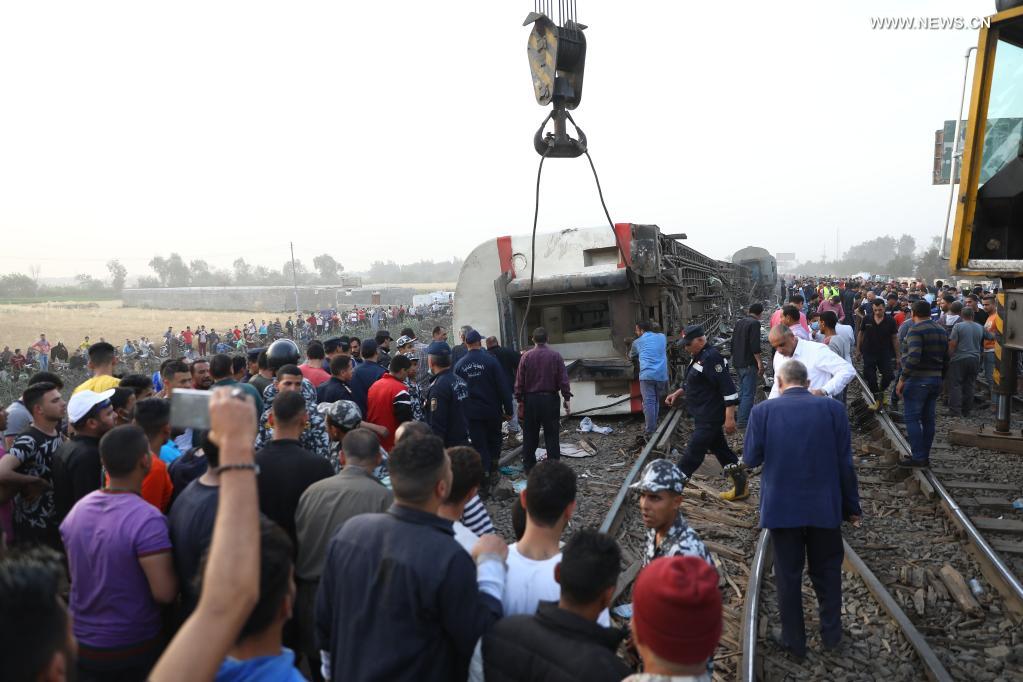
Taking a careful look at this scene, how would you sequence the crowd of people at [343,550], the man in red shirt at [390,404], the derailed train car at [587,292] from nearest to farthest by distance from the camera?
the crowd of people at [343,550]
the man in red shirt at [390,404]
the derailed train car at [587,292]

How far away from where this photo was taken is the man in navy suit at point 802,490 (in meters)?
3.71

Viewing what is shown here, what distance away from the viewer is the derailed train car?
928 centimetres

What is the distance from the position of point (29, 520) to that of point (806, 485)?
14.6 ft

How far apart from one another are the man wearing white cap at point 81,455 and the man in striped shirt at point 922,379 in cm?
708

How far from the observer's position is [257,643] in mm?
1597

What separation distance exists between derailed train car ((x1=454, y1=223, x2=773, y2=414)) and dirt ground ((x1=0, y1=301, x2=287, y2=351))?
85.6 feet

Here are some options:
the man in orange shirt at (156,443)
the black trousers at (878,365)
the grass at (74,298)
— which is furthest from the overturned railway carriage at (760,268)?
the grass at (74,298)

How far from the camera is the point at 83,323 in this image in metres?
40.3

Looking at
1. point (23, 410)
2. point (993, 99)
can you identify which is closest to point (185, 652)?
point (23, 410)

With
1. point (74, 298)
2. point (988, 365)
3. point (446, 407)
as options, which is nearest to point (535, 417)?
point (446, 407)

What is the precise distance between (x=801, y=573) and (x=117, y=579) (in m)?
3.55

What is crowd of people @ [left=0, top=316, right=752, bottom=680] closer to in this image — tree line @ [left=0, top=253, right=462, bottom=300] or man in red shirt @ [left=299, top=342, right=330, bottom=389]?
man in red shirt @ [left=299, top=342, right=330, bottom=389]

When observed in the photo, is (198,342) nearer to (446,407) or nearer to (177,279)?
(446,407)

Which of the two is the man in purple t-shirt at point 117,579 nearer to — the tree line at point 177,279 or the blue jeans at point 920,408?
the blue jeans at point 920,408
